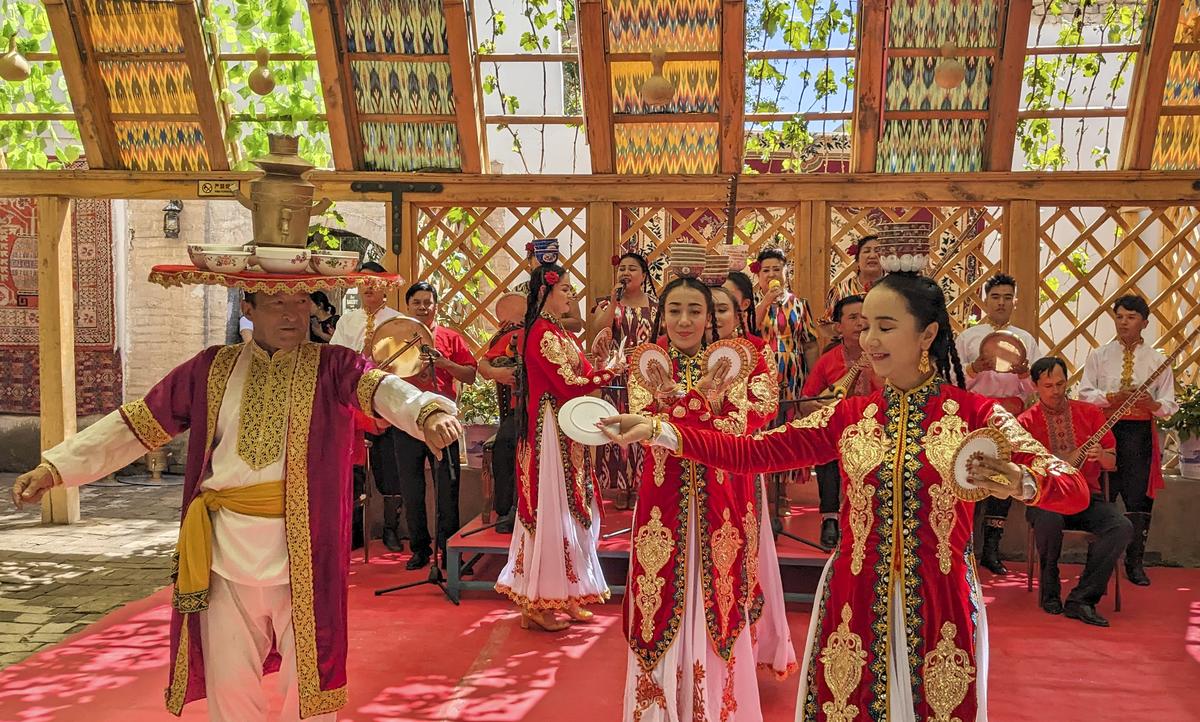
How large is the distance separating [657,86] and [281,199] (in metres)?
3.40

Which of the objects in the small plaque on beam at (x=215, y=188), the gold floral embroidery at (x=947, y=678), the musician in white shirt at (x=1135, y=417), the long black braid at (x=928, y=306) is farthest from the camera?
the small plaque on beam at (x=215, y=188)

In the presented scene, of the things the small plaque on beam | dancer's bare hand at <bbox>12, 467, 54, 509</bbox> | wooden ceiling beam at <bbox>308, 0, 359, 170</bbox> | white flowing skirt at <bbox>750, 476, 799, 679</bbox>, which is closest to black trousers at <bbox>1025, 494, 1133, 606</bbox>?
white flowing skirt at <bbox>750, 476, 799, 679</bbox>

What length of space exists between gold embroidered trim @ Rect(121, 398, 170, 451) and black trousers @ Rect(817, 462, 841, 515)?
329 cm

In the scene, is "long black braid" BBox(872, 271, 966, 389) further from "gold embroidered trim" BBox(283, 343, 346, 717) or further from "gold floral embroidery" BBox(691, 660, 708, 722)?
"gold embroidered trim" BBox(283, 343, 346, 717)

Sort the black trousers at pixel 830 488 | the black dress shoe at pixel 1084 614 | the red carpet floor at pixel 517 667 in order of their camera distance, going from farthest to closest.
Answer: the black trousers at pixel 830 488 → the black dress shoe at pixel 1084 614 → the red carpet floor at pixel 517 667

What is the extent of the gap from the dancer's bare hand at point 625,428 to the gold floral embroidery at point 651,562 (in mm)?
807

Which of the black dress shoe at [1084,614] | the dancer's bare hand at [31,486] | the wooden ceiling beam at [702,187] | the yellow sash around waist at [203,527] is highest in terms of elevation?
the wooden ceiling beam at [702,187]

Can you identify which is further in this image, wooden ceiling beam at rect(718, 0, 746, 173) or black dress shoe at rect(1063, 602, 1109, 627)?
wooden ceiling beam at rect(718, 0, 746, 173)

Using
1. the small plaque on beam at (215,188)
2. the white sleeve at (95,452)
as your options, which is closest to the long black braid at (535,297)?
the white sleeve at (95,452)

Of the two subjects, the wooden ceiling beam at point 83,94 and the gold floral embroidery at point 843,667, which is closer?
the gold floral embroidery at point 843,667

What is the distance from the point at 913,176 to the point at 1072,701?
3348 millimetres

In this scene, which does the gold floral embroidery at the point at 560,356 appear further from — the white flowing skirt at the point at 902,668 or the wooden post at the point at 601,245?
the white flowing skirt at the point at 902,668

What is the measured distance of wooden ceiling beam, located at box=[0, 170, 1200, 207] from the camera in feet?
19.6

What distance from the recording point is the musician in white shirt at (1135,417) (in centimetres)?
528
